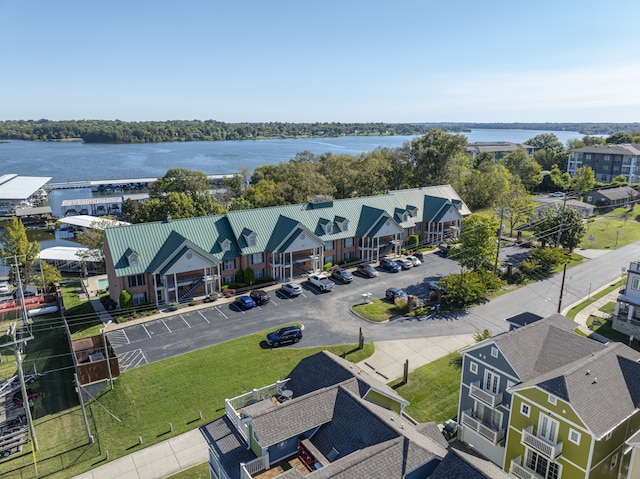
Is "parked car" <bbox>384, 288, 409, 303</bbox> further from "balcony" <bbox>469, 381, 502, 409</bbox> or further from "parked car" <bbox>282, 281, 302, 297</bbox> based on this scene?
"balcony" <bbox>469, 381, 502, 409</bbox>

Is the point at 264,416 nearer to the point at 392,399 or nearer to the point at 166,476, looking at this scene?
the point at 392,399

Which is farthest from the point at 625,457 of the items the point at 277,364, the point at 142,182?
the point at 142,182

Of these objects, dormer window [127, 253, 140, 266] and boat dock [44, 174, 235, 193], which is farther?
boat dock [44, 174, 235, 193]

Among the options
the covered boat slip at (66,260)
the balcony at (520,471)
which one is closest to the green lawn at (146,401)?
the balcony at (520,471)

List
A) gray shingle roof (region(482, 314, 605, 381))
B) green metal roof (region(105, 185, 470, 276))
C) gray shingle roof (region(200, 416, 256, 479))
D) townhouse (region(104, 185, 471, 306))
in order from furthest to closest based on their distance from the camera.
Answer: green metal roof (region(105, 185, 470, 276))
townhouse (region(104, 185, 471, 306))
gray shingle roof (region(482, 314, 605, 381))
gray shingle roof (region(200, 416, 256, 479))

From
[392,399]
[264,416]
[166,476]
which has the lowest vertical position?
[166,476]

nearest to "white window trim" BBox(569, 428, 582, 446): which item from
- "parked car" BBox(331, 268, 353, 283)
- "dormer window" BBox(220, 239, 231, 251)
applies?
"parked car" BBox(331, 268, 353, 283)

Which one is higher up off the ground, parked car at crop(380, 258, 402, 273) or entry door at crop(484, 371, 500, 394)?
entry door at crop(484, 371, 500, 394)
